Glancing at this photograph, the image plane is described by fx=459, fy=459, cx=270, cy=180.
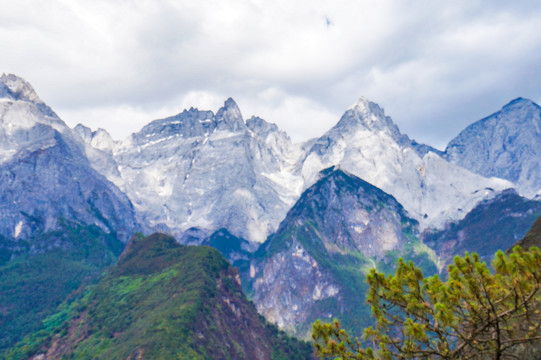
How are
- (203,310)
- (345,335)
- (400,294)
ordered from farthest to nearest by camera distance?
1. (203,310)
2. (345,335)
3. (400,294)

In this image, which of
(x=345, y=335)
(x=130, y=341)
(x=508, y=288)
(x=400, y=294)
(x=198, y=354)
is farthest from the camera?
(x=130, y=341)

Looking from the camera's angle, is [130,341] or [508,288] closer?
[508,288]

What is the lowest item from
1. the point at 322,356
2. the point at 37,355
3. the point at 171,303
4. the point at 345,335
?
the point at 37,355

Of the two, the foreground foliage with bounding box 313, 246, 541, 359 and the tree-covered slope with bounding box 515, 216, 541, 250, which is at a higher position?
the tree-covered slope with bounding box 515, 216, 541, 250

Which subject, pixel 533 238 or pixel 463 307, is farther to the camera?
pixel 533 238

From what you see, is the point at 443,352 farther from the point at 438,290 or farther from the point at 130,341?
the point at 130,341

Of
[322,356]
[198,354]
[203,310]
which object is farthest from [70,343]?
[322,356]

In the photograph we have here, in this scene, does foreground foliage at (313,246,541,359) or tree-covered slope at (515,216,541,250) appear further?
tree-covered slope at (515,216,541,250)

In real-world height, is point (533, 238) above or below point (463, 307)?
above

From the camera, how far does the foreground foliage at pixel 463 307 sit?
23.1 metres

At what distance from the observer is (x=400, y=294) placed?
91.2ft

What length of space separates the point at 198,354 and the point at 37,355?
85.7 meters

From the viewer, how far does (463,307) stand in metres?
24.9

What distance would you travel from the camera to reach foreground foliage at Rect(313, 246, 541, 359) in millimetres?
Result: 23109
